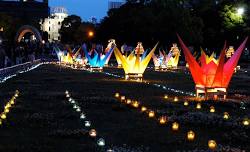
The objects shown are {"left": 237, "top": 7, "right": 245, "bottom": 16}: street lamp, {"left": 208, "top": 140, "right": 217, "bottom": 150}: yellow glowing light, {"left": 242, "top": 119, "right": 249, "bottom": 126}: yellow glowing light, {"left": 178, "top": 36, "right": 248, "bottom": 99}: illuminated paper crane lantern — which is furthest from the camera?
{"left": 237, "top": 7, "right": 245, "bottom": 16}: street lamp


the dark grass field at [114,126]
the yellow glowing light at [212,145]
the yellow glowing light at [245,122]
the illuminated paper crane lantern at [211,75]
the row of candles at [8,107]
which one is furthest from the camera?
the illuminated paper crane lantern at [211,75]

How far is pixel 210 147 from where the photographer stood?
10.6 metres

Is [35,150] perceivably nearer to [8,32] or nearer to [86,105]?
[86,105]

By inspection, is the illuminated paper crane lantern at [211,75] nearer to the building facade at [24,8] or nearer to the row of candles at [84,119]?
the row of candles at [84,119]

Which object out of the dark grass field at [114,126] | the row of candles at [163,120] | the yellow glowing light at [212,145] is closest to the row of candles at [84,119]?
the dark grass field at [114,126]

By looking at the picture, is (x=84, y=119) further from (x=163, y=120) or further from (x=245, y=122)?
(x=245, y=122)

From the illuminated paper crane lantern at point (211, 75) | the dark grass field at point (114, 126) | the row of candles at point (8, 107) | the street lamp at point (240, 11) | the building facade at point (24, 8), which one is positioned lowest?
the dark grass field at point (114, 126)

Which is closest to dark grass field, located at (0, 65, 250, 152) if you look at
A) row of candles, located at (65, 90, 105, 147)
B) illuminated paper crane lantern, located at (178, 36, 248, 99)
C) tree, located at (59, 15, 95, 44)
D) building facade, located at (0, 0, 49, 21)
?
row of candles, located at (65, 90, 105, 147)

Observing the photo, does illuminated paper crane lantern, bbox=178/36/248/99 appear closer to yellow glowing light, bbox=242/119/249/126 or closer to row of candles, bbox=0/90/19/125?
row of candles, bbox=0/90/19/125

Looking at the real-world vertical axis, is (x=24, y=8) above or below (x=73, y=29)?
above

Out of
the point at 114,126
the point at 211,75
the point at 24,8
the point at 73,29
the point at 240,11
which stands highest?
the point at 24,8

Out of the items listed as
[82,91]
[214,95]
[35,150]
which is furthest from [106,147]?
[82,91]

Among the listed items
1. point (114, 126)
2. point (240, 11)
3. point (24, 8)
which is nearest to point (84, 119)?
point (114, 126)

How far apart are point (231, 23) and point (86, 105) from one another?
61215 millimetres
